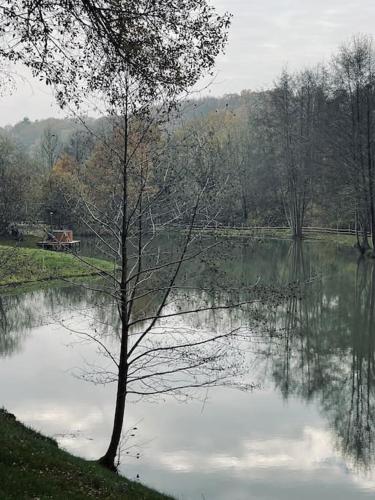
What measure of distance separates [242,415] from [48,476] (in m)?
7.98

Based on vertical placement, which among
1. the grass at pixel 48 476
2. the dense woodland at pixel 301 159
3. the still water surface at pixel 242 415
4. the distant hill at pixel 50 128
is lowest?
the still water surface at pixel 242 415

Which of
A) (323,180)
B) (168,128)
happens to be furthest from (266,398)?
(323,180)

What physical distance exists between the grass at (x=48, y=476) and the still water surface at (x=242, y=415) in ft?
7.46

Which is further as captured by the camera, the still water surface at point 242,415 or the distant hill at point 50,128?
the distant hill at point 50,128

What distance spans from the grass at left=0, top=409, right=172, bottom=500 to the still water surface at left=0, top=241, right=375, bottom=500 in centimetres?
228

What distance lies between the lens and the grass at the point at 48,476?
7730 mm

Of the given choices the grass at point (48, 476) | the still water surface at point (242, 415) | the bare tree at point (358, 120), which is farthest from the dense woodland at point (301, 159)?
the grass at point (48, 476)

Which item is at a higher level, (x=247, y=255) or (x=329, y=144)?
(x=329, y=144)

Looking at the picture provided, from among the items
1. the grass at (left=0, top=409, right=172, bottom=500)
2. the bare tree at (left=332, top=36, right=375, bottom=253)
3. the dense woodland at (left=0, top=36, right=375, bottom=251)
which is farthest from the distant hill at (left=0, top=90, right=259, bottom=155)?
the grass at (left=0, top=409, right=172, bottom=500)

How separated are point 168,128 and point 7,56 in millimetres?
3549

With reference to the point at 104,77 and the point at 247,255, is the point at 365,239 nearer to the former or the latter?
the point at 247,255

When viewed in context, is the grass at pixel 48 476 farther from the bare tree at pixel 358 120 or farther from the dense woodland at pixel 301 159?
the bare tree at pixel 358 120

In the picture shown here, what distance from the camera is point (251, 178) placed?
71.8 metres

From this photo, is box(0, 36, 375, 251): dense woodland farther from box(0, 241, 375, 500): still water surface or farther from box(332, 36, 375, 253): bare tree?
box(0, 241, 375, 500): still water surface
